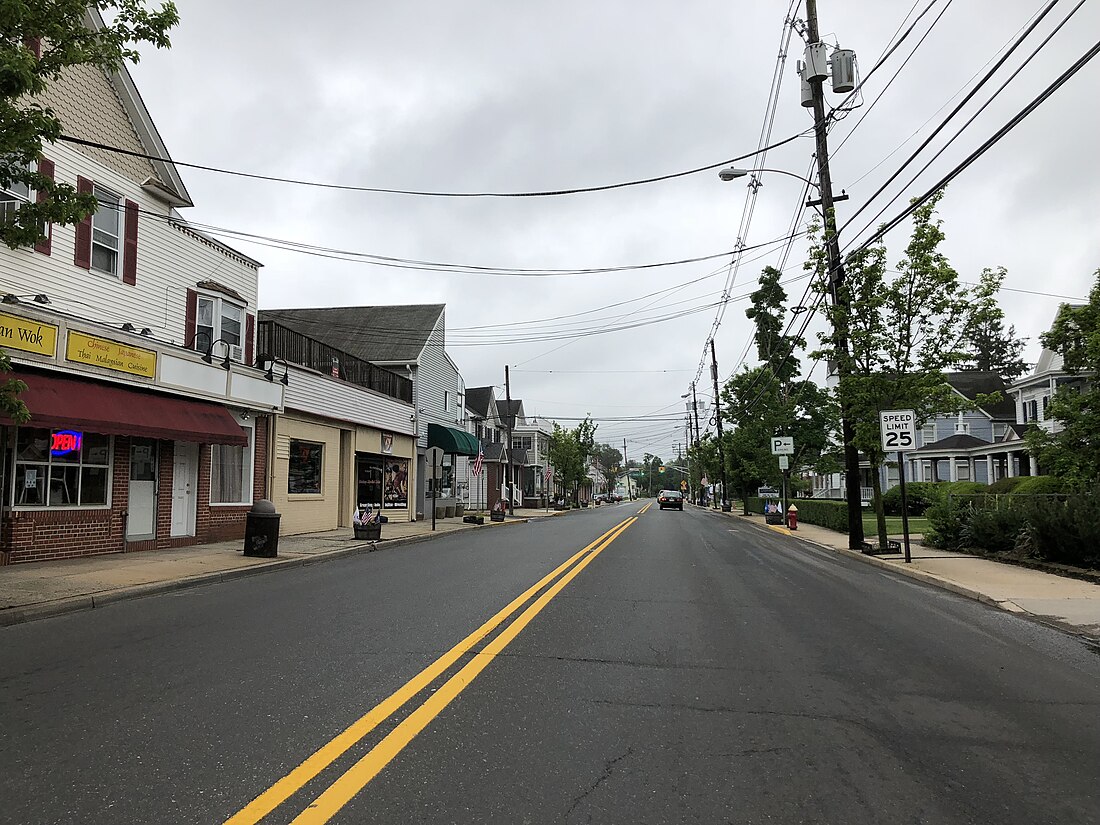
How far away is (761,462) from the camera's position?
45.3 meters

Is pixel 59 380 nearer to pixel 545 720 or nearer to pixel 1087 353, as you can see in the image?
pixel 545 720

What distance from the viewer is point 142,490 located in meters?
16.5

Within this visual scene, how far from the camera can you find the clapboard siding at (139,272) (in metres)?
13.8

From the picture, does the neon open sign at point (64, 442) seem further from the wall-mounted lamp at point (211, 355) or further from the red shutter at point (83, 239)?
the wall-mounted lamp at point (211, 355)

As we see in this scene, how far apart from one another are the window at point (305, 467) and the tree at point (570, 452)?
34.9 metres

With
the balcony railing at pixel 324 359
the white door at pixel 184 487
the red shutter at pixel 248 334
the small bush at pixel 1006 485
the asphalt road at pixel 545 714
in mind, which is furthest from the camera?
the small bush at pixel 1006 485

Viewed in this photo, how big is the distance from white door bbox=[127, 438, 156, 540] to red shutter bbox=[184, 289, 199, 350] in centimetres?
249

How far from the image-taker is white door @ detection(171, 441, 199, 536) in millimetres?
17406

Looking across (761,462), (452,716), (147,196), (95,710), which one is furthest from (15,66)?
(761,462)

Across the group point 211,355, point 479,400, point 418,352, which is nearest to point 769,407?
point 479,400

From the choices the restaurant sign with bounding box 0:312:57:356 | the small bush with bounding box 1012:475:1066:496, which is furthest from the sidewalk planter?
the small bush with bounding box 1012:475:1066:496

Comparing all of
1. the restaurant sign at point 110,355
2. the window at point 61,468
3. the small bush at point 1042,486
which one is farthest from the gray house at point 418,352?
the small bush at point 1042,486

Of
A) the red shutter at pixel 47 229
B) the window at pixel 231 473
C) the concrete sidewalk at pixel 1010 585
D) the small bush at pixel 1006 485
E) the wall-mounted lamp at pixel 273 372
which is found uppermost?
the red shutter at pixel 47 229

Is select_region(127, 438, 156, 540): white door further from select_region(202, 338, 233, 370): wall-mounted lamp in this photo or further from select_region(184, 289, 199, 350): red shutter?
select_region(184, 289, 199, 350): red shutter
